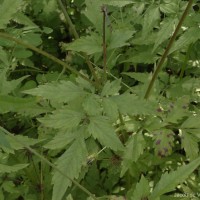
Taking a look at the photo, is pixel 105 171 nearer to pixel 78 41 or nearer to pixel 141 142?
pixel 141 142

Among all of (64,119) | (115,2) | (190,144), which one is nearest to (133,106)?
(64,119)

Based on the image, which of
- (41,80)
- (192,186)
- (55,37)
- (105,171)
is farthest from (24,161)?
(55,37)

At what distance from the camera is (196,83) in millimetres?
2227

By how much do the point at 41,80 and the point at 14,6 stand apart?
2.93 ft

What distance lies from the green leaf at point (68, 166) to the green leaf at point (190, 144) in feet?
1.72

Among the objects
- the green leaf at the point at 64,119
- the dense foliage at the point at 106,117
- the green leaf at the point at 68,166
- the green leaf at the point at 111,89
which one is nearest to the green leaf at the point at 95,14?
the dense foliage at the point at 106,117

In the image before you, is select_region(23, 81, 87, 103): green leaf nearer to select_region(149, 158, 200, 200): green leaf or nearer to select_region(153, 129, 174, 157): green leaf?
select_region(153, 129, 174, 157): green leaf

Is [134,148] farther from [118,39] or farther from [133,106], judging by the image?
[118,39]

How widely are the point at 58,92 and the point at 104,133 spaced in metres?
0.26

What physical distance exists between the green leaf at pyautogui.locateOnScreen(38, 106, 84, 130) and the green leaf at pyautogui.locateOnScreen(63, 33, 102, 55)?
260 mm

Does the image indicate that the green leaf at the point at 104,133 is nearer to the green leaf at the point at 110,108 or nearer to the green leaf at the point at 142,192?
the green leaf at the point at 110,108

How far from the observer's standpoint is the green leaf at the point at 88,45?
5.36 feet

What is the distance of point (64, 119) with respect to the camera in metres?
1.58

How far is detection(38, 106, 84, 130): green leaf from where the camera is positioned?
1.56 m
